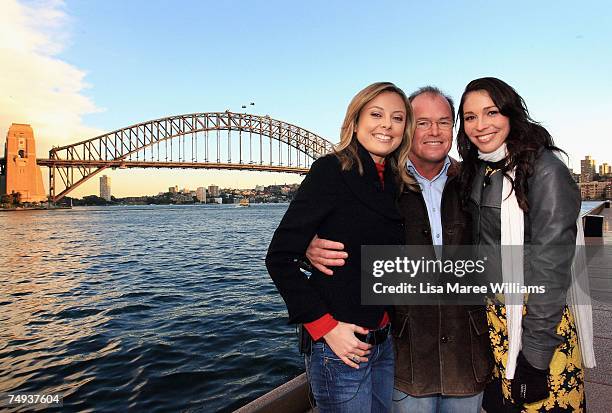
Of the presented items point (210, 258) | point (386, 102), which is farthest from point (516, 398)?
point (210, 258)

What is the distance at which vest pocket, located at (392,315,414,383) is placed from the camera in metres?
1.74

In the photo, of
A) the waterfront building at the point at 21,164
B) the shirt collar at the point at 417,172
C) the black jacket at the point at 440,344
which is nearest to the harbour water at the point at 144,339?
the black jacket at the point at 440,344

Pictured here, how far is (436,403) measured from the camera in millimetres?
1760

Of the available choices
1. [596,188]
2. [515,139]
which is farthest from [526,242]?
[596,188]

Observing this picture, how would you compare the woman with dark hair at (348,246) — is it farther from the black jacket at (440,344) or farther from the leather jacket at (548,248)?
the leather jacket at (548,248)

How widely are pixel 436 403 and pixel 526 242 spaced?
2.65ft

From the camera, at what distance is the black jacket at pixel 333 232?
146 cm

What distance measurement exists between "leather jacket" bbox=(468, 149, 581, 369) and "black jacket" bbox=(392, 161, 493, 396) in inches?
11.3

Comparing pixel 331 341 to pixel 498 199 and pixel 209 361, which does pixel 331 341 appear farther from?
pixel 209 361

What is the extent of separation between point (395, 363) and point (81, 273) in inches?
578

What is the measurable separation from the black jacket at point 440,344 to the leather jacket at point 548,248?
29 cm

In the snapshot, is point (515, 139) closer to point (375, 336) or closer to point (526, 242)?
point (526, 242)

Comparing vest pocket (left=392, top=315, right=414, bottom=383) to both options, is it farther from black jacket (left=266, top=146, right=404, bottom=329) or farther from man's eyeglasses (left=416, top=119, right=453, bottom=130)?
man's eyeglasses (left=416, top=119, right=453, bottom=130)

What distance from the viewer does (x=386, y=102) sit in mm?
1624
